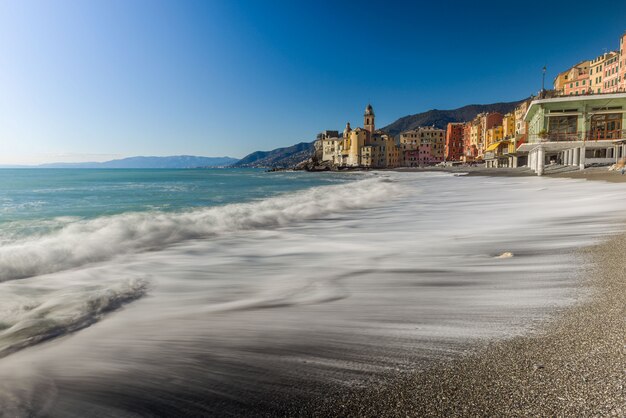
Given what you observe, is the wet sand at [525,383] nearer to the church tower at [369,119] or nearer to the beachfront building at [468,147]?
the beachfront building at [468,147]

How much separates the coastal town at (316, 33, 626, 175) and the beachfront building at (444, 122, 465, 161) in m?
0.34

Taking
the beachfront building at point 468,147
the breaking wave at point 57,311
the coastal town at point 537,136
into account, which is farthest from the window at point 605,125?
the beachfront building at point 468,147

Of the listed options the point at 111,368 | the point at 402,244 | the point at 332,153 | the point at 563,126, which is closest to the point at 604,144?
the point at 563,126

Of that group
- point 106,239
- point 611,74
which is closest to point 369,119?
point 611,74

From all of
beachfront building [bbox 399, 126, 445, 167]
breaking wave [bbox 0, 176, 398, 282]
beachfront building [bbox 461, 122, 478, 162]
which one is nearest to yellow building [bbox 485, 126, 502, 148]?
beachfront building [bbox 461, 122, 478, 162]

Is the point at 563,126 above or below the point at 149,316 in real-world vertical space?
above

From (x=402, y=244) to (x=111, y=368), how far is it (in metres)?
6.14

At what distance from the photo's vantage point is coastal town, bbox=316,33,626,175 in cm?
3281

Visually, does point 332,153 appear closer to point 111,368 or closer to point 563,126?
point 563,126

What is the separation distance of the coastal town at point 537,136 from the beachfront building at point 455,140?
337 millimetres

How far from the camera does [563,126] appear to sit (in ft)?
111

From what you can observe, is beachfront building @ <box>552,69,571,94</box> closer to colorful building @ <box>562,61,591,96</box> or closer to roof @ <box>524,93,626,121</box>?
colorful building @ <box>562,61,591,96</box>

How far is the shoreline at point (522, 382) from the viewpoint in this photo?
6.39 feet

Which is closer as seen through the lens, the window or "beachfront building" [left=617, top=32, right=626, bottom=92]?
the window
